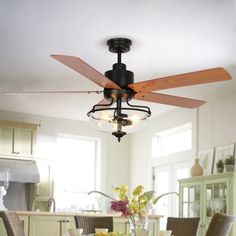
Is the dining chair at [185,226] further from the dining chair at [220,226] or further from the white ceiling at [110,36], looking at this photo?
the white ceiling at [110,36]

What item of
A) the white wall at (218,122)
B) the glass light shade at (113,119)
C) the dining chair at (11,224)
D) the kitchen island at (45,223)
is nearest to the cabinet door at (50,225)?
the kitchen island at (45,223)

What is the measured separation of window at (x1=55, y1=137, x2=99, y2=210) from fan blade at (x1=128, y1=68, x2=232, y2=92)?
4.49 metres

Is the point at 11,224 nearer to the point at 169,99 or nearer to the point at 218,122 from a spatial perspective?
the point at 169,99

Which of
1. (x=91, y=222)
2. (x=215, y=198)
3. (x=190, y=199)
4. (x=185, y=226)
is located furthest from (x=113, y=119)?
(x=190, y=199)

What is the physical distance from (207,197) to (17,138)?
3.10 m

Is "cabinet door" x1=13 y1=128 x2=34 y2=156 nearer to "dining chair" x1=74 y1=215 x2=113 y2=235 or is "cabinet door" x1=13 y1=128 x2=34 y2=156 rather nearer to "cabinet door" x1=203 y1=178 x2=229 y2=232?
"dining chair" x1=74 y1=215 x2=113 y2=235

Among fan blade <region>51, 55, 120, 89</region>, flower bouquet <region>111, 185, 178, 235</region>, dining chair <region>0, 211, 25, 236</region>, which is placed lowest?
dining chair <region>0, 211, 25, 236</region>

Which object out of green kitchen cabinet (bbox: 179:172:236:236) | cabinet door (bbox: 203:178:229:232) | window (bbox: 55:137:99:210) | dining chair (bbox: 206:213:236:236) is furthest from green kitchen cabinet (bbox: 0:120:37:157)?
dining chair (bbox: 206:213:236:236)

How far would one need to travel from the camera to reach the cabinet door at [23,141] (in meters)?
7.87

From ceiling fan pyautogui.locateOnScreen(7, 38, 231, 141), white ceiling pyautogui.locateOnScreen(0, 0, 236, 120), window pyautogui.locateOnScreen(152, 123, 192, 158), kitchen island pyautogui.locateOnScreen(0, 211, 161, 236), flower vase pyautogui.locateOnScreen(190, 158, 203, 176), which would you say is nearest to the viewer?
white ceiling pyautogui.locateOnScreen(0, 0, 236, 120)

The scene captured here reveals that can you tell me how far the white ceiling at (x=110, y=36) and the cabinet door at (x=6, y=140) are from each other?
1345 millimetres

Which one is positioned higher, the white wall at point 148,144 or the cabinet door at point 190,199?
the white wall at point 148,144

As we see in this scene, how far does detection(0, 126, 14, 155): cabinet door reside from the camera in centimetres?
777

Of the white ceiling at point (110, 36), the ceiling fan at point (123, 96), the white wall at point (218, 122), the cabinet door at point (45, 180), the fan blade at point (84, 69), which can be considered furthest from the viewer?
the cabinet door at point (45, 180)
